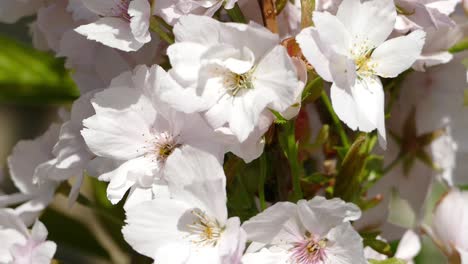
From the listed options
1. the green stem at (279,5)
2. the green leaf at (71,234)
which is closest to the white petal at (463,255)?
the green stem at (279,5)

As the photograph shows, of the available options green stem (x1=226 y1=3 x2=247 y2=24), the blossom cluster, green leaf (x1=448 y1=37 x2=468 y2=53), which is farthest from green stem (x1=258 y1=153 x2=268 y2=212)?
green leaf (x1=448 y1=37 x2=468 y2=53)

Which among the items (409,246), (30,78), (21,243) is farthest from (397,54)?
(30,78)

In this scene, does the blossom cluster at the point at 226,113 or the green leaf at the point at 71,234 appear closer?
the blossom cluster at the point at 226,113

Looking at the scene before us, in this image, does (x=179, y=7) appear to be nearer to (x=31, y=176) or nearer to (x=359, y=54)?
(x=359, y=54)

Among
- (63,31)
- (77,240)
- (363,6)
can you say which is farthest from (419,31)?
(77,240)

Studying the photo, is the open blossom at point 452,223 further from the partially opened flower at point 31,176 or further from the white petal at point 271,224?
the partially opened flower at point 31,176

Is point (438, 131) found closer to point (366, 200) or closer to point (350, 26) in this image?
point (366, 200)
